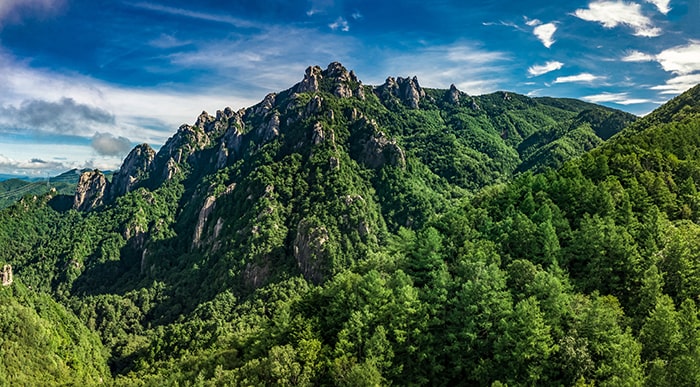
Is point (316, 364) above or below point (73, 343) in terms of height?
above

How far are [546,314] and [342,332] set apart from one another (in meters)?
22.9

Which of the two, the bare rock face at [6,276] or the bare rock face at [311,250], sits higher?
the bare rock face at [311,250]

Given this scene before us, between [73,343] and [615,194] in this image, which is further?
[73,343]

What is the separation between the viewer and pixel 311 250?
593 feet

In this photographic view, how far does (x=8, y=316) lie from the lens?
5517 inches

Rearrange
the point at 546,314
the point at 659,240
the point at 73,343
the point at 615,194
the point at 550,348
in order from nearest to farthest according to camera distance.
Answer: the point at 550,348
the point at 546,314
the point at 659,240
the point at 615,194
the point at 73,343

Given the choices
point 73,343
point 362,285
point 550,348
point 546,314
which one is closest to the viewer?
point 550,348

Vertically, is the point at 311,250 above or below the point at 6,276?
above

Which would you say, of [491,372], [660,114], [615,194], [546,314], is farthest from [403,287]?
[660,114]

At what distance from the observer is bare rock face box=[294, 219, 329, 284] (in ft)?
570

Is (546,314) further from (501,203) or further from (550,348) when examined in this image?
(501,203)

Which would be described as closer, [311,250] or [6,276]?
[311,250]

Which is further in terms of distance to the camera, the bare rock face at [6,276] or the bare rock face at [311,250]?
the bare rock face at [6,276]

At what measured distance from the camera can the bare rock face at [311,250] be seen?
173750 millimetres
